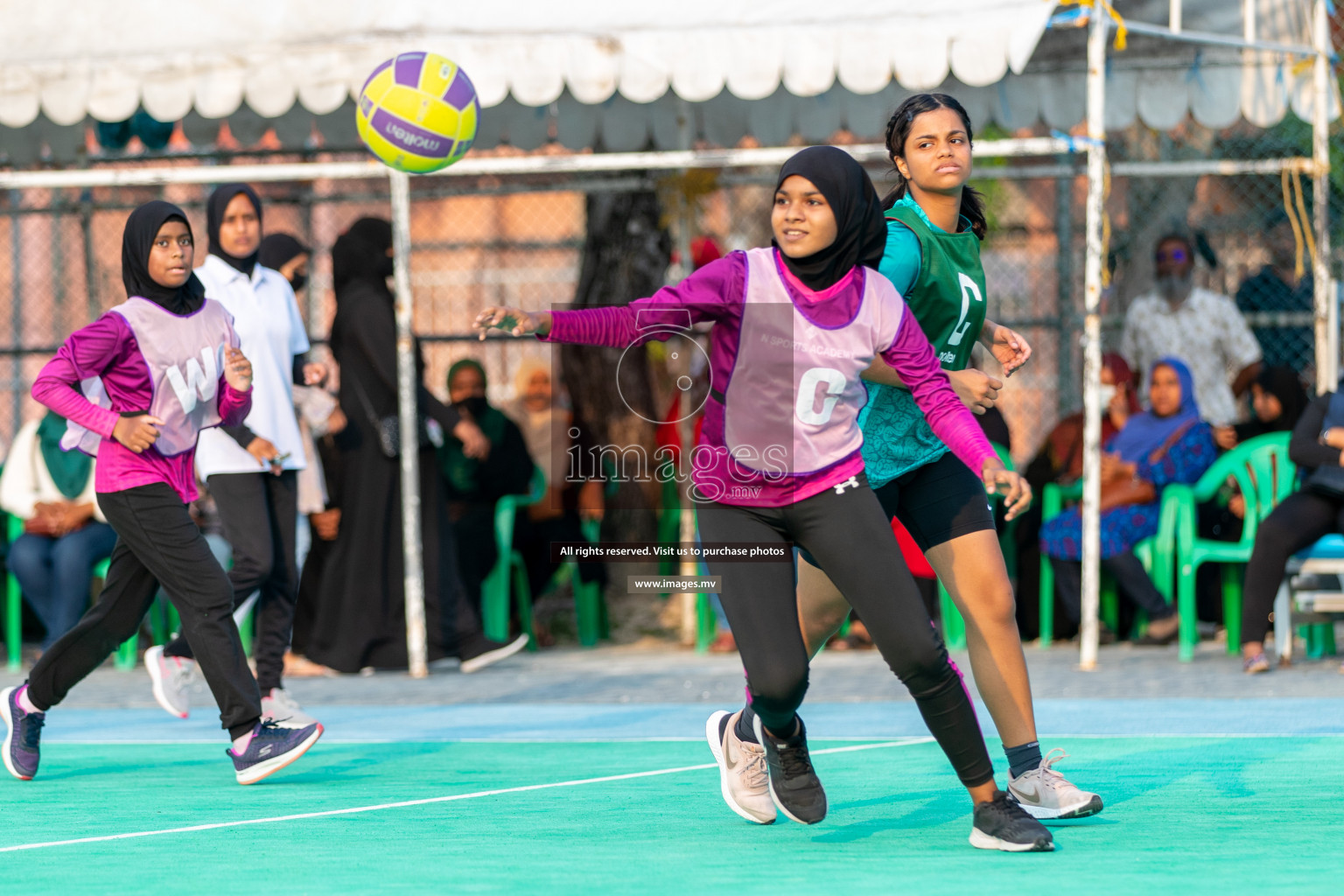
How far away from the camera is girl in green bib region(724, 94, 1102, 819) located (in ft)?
16.3

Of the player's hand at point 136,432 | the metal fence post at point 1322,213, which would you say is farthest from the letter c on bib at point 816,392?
the metal fence post at point 1322,213

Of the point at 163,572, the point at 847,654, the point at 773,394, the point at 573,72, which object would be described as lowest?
the point at 847,654

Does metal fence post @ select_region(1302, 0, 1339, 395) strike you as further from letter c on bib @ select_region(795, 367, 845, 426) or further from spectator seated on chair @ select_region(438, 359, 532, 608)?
letter c on bib @ select_region(795, 367, 845, 426)

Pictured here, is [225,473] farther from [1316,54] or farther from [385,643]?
[1316,54]

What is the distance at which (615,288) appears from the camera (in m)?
12.8

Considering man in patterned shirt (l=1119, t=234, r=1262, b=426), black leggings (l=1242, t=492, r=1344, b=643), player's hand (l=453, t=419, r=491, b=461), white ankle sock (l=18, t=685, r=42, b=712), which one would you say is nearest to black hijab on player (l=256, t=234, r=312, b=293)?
player's hand (l=453, t=419, r=491, b=461)

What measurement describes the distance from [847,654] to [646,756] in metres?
3.63

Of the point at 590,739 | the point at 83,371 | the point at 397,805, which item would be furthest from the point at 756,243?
the point at 397,805

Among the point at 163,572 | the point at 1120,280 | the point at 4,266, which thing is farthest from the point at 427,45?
the point at 4,266

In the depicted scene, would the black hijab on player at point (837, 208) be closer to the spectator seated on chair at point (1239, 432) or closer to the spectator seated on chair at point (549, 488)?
the spectator seated on chair at point (1239, 432)

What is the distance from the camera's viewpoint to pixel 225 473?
6.88 meters

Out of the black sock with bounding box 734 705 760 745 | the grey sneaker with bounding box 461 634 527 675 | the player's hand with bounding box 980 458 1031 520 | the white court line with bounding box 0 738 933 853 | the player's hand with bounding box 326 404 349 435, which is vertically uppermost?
the player's hand with bounding box 326 404 349 435

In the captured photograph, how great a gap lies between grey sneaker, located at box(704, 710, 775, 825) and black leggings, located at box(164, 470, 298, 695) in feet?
7.99

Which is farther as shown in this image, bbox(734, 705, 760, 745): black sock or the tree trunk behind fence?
the tree trunk behind fence
